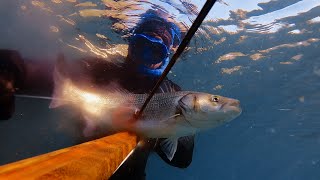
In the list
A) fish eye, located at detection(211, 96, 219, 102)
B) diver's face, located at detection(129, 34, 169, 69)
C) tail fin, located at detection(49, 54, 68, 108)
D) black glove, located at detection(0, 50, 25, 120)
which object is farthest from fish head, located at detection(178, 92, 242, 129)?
diver's face, located at detection(129, 34, 169, 69)

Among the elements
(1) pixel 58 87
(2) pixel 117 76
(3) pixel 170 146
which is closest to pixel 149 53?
(2) pixel 117 76

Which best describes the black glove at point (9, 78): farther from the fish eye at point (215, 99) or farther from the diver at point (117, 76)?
the fish eye at point (215, 99)

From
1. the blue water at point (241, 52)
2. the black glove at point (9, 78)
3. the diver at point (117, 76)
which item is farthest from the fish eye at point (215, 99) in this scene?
the black glove at point (9, 78)

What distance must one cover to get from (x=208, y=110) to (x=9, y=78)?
3.69m

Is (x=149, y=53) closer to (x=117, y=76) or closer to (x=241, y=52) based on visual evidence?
(x=117, y=76)

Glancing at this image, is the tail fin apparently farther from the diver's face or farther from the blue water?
the diver's face

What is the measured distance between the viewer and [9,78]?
4559 millimetres

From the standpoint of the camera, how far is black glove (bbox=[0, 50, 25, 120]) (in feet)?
13.6

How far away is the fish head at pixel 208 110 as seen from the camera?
280 cm

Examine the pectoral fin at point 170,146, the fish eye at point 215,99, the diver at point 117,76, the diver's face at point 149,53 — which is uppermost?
the fish eye at point 215,99

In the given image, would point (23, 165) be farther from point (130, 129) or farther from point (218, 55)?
point (218, 55)

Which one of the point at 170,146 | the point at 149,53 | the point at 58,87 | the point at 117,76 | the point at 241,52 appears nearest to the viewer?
the point at 170,146

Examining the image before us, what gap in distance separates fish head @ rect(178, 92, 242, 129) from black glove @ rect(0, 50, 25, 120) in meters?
2.99

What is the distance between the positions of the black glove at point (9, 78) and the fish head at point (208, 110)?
2.99 metres
